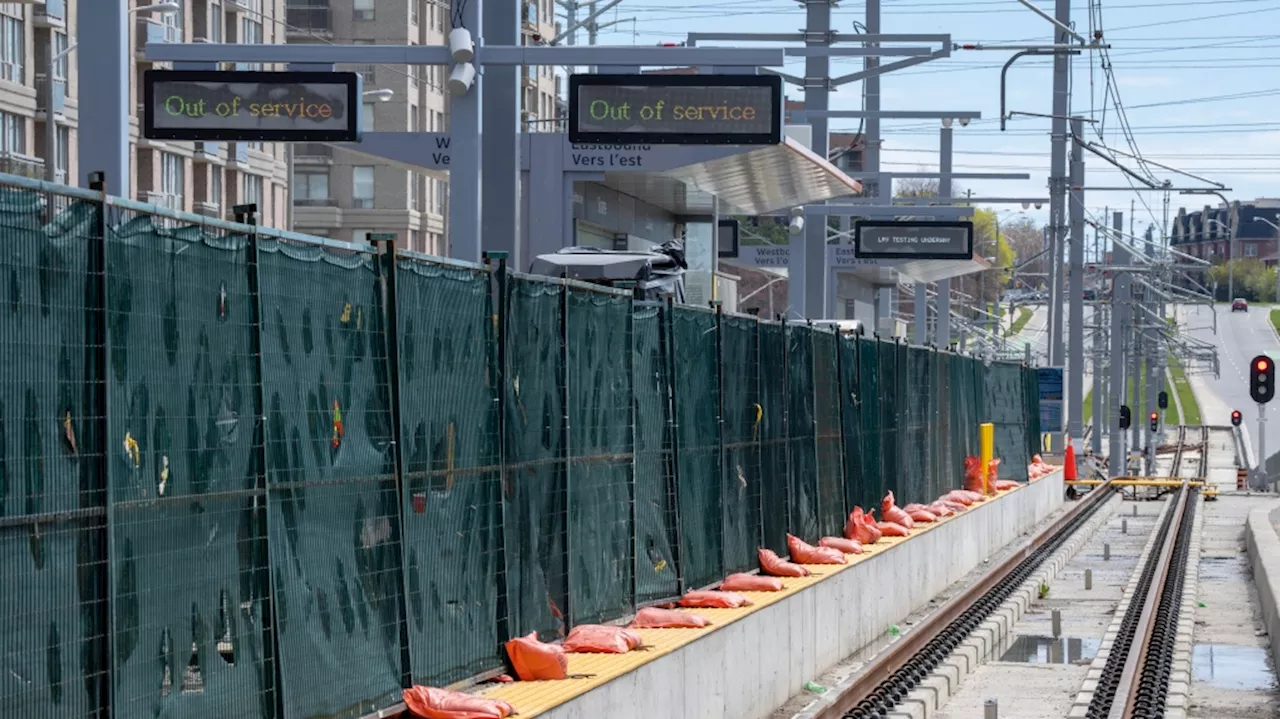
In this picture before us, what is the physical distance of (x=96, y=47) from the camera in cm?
1470

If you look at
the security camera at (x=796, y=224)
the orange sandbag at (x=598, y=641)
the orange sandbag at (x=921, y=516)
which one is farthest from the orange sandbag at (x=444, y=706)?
the security camera at (x=796, y=224)

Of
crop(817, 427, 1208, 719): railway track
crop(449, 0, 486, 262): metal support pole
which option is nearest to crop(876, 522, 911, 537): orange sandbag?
crop(817, 427, 1208, 719): railway track

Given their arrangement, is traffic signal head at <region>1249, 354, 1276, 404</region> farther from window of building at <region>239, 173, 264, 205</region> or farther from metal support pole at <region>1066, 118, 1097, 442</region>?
window of building at <region>239, 173, 264, 205</region>

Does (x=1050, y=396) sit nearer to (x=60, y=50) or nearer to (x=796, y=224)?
(x=796, y=224)

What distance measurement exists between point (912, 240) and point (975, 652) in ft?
82.4

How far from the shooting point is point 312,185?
293 ft

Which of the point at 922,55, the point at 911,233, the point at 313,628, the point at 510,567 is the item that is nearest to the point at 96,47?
the point at 510,567

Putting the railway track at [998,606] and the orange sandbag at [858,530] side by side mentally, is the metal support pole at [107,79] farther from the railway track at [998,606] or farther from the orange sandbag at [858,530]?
the orange sandbag at [858,530]

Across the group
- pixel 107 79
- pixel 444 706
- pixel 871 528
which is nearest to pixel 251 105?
pixel 107 79

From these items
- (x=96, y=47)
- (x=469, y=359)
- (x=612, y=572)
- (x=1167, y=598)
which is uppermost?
(x=96, y=47)

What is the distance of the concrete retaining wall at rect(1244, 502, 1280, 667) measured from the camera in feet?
69.5

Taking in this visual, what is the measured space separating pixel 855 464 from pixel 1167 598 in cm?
596

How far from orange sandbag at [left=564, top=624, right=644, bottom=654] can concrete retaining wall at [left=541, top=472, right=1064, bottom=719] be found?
28 centimetres

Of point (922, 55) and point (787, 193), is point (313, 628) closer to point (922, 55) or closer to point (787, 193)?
point (922, 55)
